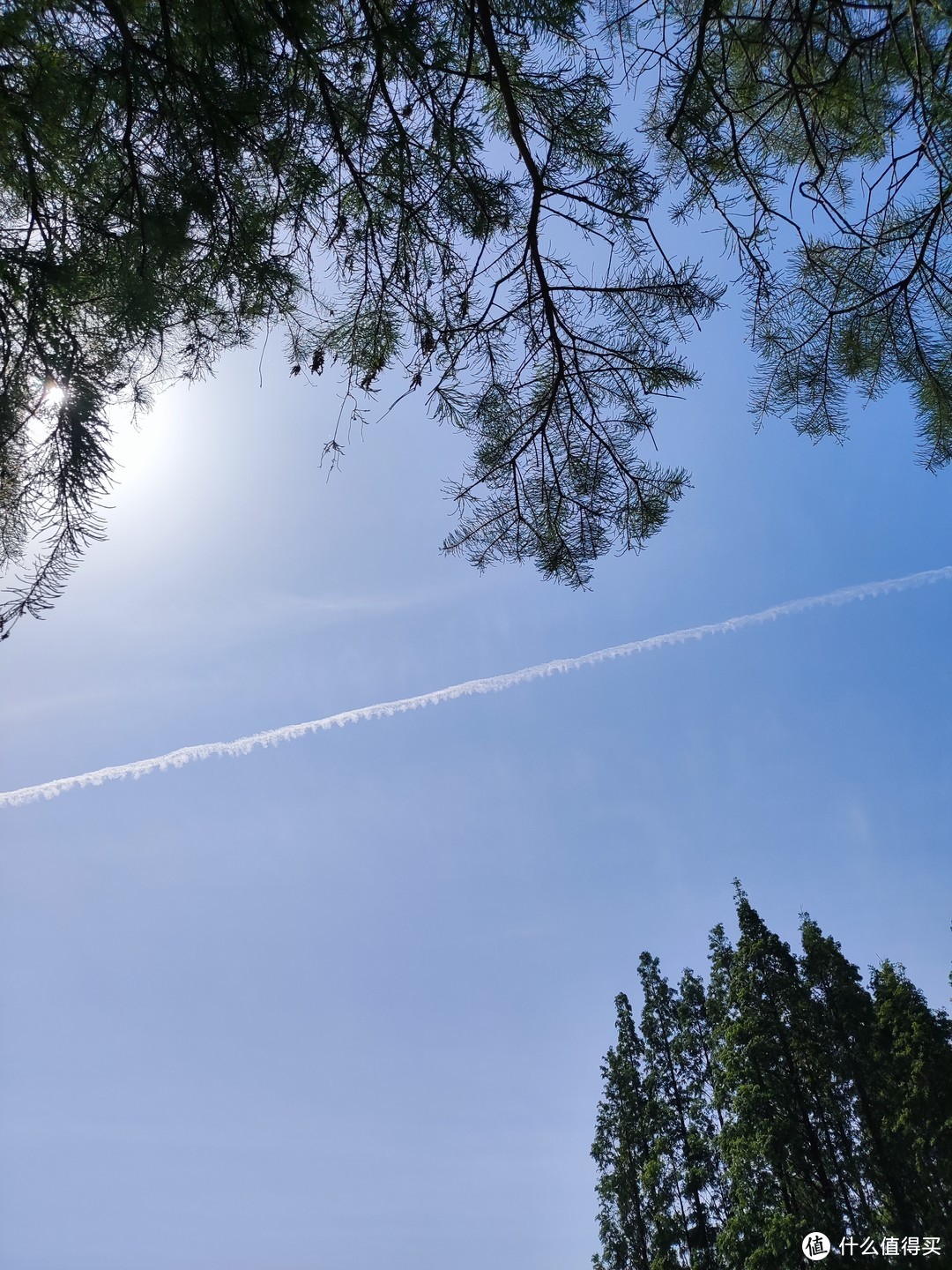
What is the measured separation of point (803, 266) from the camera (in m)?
2.73

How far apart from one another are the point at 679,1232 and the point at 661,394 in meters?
12.3

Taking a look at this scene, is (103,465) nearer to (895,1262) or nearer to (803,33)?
(803,33)

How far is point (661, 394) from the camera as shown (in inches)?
104

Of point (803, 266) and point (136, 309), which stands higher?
point (803, 266)

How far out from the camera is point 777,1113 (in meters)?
9.74

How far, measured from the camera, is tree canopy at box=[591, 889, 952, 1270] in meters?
9.42

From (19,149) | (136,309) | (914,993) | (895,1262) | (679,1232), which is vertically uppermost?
(19,149)

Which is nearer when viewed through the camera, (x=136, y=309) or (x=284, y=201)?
(x=136, y=309)

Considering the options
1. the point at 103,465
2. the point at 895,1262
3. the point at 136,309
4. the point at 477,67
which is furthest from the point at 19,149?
the point at 895,1262

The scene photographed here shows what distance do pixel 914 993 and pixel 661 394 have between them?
38.6 feet

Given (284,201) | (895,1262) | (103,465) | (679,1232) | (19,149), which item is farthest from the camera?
(679,1232)

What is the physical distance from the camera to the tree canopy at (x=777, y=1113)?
9422mm

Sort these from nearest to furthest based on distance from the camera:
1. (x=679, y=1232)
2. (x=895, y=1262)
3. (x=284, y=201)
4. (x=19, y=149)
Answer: (x=19, y=149)
(x=284, y=201)
(x=895, y=1262)
(x=679, y=1232)

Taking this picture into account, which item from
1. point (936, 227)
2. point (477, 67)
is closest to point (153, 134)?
point (477, 67)
